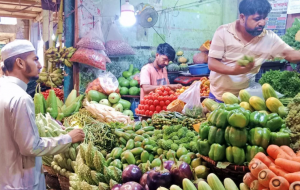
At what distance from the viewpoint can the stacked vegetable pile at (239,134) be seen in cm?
156

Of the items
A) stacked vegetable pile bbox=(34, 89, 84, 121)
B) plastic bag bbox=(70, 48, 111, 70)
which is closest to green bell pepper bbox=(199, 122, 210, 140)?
stacked vegetable pile bbox=(34, 89, 84, 121)

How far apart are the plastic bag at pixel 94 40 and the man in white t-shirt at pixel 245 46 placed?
2.94 metres

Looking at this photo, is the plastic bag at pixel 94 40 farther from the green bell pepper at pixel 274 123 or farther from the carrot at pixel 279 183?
the carrot at pixel 279 183

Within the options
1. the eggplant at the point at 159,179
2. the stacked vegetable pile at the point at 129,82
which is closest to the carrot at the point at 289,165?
the eggplant at the point at 159,179

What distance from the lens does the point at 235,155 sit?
5.13ft

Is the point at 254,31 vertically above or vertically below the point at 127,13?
below

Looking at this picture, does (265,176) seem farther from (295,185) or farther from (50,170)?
(50,170)

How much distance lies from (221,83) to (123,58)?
11.8 feet

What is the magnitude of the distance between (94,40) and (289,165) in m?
4.86

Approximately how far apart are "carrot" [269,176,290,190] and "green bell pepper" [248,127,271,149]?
1.17 feet

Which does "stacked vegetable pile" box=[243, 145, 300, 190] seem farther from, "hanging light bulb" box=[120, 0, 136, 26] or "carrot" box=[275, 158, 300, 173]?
"hanging light bulb" box=[120, 0, 136, 26]

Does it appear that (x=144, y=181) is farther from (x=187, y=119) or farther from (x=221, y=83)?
(x=221, y=83)

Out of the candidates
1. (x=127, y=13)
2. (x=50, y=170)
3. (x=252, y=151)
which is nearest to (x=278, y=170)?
(x=252, y=151)

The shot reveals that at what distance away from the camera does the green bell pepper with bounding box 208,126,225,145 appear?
166 centimetres
